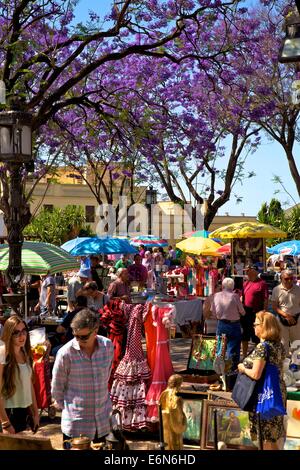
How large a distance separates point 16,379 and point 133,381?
261 centimetres

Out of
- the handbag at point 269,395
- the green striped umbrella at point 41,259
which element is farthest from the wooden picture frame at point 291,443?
the green striped umbrella at point 41,259

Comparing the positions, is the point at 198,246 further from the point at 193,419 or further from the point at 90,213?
the point at 90,213

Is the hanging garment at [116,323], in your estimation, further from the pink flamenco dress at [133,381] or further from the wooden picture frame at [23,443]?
the wooden picture frame at [23,443]

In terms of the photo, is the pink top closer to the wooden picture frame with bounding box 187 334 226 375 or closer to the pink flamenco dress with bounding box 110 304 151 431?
the wooden picture frame with bounding box 187 334 226 375

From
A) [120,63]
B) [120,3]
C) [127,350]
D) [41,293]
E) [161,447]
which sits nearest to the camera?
[161,447]

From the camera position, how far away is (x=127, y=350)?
8.01m

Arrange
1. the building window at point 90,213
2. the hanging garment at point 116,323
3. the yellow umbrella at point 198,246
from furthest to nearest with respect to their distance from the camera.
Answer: the building window at point 90,213, the yellow umbrella at point 198,246, the hanging garment at point 116,323

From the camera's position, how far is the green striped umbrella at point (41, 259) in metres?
11.3

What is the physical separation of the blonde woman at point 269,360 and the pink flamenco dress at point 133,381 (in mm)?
2184

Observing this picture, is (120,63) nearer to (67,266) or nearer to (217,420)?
(67,266)

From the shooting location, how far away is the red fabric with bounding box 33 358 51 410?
8.31m

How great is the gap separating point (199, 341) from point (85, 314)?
474cm

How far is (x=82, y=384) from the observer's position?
501 cm

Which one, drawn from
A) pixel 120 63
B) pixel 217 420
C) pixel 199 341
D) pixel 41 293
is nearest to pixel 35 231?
pixel 120 63
